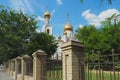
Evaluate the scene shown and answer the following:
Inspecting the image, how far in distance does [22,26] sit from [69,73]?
33.6m

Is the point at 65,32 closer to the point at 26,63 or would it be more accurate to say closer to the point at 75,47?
the point at 26,63

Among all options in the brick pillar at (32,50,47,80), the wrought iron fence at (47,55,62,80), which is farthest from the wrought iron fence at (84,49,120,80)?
the brick pillar at (32,50,47,80)

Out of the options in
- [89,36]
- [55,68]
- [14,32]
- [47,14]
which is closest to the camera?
[55,68]

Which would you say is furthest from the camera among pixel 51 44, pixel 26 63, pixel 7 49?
pixel 51 44

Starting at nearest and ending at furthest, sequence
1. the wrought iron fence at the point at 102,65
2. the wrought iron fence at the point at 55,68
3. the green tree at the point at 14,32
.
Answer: the wrought iron fence at the point at 102,65 < the wrought iron fence at the point at 55,68 < the green tree at the point at 14,32

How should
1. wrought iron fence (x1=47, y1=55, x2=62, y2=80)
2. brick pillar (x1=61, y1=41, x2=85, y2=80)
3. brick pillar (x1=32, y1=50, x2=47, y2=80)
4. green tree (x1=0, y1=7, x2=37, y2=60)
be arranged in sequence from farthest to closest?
green tree (x1=0, y1=7, x2=37, y2=60)
brick pillar (x1=32, y1=50, x2=47, y2=80)
wrought iron fence (x1=47, y1=55, x2=62, y2=80)
brick pillar (x1=61, y1=41, x2=85, y2=80)

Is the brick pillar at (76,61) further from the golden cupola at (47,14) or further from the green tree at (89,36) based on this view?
the golden cupola at (47,14)

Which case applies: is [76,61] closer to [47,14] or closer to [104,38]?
[104,38]

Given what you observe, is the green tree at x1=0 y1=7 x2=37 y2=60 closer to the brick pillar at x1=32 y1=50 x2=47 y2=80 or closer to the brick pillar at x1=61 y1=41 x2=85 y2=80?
the brick pillar at x1=32 y1=50 x2=47 y2=80

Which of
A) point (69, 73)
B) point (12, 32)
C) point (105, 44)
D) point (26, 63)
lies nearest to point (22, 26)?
point (12, 32)

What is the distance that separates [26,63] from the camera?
53.8 feet

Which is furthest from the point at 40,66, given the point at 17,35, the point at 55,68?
the point at 17,35

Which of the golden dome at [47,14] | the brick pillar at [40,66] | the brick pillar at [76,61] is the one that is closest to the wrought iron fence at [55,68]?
the brick pillar at [40,66]

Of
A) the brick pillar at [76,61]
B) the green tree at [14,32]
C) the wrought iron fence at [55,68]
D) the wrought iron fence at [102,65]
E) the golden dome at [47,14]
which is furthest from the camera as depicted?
the golden dome at [47,14]
